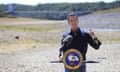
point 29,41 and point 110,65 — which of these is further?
point 29,41

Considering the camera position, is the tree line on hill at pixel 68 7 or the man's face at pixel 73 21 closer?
the man's face at pixel 73 21

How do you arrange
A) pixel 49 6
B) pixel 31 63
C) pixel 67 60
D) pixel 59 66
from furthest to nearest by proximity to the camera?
pixel 49 6 < pixel 31 63 < pixel 59 66 < pixel 67 60

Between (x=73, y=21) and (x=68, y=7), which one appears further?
(x=68, y=7)

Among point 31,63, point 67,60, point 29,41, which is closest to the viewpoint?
point 67,60

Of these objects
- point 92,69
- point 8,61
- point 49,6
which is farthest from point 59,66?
point 49,6

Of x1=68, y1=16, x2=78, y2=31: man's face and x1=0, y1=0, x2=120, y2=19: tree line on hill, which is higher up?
x1=68, y1=16, x2=78, y2=31: man's face

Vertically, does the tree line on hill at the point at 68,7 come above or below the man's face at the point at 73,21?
below

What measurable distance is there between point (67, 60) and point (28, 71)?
6.58 m

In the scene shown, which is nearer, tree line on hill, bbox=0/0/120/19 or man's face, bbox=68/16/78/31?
man's face, bbox=68/16/78/31

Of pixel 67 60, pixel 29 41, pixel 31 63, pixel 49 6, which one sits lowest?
pixel 49 6

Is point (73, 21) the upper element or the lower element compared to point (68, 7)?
upper

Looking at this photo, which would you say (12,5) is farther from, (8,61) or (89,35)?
(89,35)

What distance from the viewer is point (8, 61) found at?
1466cm

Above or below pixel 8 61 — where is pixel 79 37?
above
